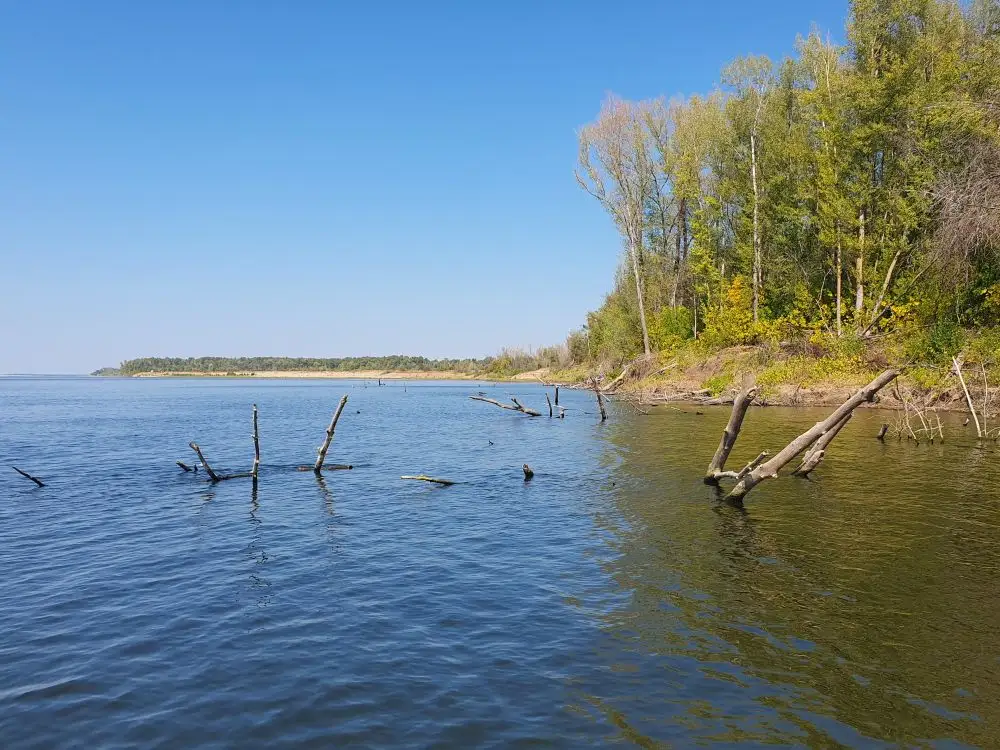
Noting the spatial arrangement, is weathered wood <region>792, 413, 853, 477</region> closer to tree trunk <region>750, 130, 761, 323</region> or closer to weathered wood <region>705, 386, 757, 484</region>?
weathered wood <region>705, 386, 757, 484</region>

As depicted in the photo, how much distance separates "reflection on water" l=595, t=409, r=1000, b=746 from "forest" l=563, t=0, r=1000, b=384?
15934 mm

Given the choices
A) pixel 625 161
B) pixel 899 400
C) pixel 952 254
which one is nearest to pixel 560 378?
pixel 625 161

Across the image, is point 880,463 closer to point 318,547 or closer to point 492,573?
point 492,573

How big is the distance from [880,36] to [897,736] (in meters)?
52.4

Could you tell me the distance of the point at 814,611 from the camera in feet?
35.8

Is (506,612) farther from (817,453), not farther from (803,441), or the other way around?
(817,453)

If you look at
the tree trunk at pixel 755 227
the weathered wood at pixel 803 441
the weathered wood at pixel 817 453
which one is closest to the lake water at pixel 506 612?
the weathered wood at pixel 817 453

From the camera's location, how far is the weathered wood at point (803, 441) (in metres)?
17.5

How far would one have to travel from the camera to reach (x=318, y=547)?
15656mm

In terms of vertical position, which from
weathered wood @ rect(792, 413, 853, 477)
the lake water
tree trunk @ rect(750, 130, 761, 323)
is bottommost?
the lake water

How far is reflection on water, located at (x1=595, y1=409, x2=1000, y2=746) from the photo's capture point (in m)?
7.72

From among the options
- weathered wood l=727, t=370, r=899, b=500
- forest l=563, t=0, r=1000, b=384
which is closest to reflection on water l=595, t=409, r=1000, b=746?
weathered wood l=727, t=370, r=899, b=500

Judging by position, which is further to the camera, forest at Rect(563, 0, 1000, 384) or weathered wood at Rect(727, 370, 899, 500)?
forest at Rect(563, 0, 1000, 384)

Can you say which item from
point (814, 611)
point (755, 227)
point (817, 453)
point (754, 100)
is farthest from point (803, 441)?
point (754, 100)
